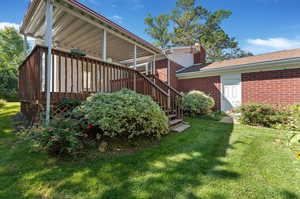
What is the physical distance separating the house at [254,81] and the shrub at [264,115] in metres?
1.64

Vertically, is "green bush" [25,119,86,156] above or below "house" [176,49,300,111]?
below

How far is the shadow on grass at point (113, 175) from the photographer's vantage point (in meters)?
1.68

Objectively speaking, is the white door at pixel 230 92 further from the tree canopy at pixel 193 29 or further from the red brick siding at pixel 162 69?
the tree canopy at pixel 193 29

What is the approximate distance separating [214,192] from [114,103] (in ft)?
7.68

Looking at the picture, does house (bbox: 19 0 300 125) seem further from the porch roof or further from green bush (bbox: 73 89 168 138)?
green bush (bbox: 73 89 168 138)

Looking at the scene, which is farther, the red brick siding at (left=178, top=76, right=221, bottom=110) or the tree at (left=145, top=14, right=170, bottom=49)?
the tree at (left=145, top=14, right=170, bottom=49)

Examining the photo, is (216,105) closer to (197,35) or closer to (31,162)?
(31,162)

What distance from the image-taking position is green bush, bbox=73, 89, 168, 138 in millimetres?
2791

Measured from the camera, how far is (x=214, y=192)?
5.71 ft

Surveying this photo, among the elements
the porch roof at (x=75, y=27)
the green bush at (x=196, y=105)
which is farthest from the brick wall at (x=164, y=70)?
the green bush at (x=196, y=105)

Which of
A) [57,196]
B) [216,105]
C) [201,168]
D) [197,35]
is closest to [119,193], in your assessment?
[57,196]

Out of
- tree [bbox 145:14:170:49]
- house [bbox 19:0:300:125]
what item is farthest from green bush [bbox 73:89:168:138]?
tree [bbox 145:14:170:49]

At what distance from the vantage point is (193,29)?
57.1 feet

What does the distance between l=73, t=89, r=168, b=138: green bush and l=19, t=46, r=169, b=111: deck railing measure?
746mm
